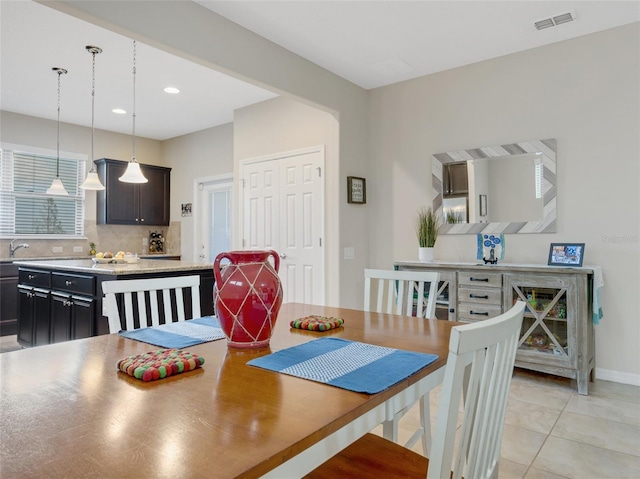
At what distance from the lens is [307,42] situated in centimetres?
344

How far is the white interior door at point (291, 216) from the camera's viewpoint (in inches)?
173

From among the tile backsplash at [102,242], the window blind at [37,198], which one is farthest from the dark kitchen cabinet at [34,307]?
the window blind at [37,198]

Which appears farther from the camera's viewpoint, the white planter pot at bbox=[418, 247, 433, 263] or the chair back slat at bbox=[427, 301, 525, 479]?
the white planter pot at bbox=[418, 247, 433, 263]

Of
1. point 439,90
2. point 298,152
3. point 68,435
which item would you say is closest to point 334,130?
point 298,152

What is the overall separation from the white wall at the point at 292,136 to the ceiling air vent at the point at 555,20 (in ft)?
6.18

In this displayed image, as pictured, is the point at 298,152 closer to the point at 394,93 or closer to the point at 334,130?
the point at 334,130

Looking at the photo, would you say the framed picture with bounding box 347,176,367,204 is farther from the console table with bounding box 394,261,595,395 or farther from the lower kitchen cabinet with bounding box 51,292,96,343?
the lower kitchen cabinet with bounding box 51,292,96,343

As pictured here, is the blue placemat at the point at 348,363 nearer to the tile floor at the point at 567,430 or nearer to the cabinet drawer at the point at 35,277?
the tile floor at the point at 567,430

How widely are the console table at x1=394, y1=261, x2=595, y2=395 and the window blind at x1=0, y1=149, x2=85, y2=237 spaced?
5.33 metres

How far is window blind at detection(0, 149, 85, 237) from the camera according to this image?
543cm

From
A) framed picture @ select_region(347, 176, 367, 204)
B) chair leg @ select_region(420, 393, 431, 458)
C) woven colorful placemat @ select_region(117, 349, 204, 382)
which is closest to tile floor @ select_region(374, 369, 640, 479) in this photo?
chair leg @ select_region(420, 393, 431, 458)

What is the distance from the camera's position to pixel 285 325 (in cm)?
165

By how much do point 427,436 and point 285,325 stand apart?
857 millimetres

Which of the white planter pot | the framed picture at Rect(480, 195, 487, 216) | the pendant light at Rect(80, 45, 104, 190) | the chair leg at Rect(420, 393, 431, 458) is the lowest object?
the chair leg at Rect(420, 393, 431, 458)
